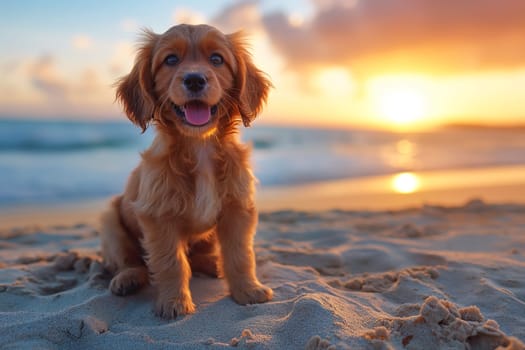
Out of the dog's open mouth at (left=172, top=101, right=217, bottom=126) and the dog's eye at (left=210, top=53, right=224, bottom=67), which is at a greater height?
the dog's eye at (left=210, top=53, right=224, bottom=67)

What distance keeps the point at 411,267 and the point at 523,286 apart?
78cm

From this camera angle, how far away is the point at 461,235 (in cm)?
469

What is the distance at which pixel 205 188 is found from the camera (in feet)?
9.43

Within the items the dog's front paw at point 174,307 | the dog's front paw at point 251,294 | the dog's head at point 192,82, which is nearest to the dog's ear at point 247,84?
the dog's head at point 192,82

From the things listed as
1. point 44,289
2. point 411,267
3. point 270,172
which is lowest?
point 44,289

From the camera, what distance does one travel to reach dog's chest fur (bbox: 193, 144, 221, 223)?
2.86 meters

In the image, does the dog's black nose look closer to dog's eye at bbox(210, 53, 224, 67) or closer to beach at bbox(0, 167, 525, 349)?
dog's eye at bbox(210, 53, 224, 67)

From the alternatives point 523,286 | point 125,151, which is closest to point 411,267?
point 523,286

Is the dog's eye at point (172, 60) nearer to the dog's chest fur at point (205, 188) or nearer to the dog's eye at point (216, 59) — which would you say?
the dog's eye at point (216, 59)

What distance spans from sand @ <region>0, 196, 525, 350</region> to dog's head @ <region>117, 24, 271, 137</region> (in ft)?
3.96

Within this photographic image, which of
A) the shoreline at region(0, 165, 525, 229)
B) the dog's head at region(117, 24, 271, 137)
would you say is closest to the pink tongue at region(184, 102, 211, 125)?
the dog's head at region(117, 24, 271, 137)

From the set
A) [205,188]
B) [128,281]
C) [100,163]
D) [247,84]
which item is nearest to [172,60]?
[247,84]

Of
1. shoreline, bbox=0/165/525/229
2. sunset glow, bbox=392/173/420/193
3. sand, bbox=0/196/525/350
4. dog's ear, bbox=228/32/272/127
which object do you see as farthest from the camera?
sunset glow, bbox=392/173/420/193

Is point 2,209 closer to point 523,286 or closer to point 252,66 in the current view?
point 252,66
